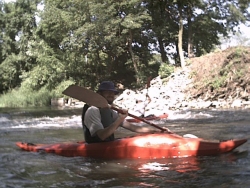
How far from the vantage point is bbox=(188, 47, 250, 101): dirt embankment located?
14.5 m

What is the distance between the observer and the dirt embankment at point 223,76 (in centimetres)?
1449

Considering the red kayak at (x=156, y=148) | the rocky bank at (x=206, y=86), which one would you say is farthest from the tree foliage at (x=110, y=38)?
the red kayak at (x=156, y=148)

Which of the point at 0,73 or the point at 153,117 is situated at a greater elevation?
the point at 0,73

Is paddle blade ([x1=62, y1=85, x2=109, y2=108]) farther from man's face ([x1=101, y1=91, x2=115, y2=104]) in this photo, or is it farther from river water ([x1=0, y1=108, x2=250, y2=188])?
river water ([x1=0, y1=108, x2=250, y2=188])

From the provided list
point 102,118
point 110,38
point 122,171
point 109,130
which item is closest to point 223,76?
point 110,38

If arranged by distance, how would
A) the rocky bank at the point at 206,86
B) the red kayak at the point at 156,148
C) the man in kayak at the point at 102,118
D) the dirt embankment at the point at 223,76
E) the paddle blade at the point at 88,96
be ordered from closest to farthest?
the paddle blade at the point at 88,96 < the man in kayak at the point at 102,118 < the red kayak at the point at 156,148 < the rocky bank at the point at 206,86 < the dirt embankment at the point at 223,76

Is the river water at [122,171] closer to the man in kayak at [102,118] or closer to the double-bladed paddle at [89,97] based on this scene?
the man in kayak at [102,118]

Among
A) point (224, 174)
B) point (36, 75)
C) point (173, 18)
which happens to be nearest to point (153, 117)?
point (224, 174)

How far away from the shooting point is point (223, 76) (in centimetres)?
1535

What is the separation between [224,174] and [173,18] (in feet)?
63.6

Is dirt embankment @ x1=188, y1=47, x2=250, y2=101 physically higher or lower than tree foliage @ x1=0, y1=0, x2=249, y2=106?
lower

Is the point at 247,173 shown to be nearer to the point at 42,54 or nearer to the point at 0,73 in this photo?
the point at 42,54

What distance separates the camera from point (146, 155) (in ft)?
14.9

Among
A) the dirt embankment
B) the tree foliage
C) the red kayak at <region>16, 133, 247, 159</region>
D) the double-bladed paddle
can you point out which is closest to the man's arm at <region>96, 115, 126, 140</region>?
the double-bladed paddle
